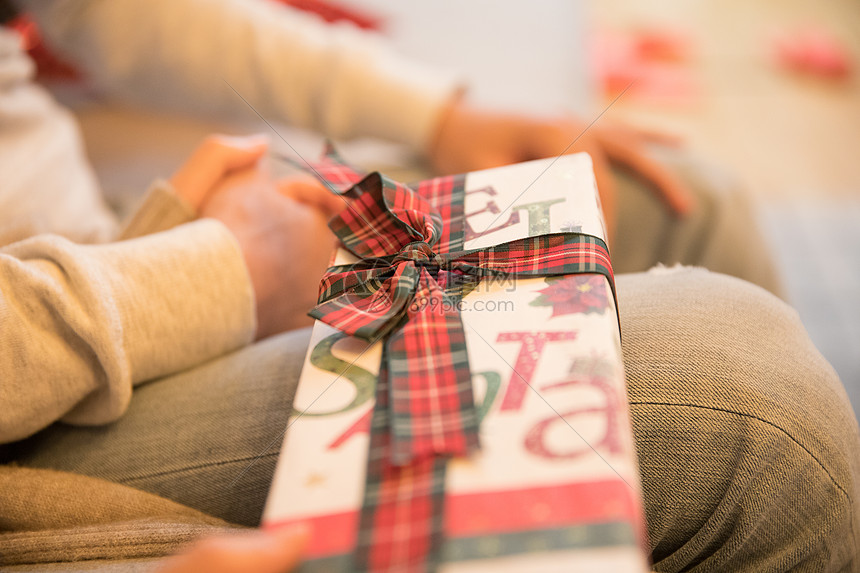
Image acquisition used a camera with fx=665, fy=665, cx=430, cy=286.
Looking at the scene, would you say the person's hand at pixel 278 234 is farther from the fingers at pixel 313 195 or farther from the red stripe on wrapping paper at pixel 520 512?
the red stripe on wrapping paper at pixel 520 512

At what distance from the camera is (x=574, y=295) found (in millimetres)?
386

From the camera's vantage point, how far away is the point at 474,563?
0.30 meters

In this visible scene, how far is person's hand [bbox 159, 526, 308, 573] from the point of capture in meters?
0.29

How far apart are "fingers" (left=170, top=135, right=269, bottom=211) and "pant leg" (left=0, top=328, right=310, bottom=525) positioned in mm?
161

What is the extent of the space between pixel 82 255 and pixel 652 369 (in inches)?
15.5

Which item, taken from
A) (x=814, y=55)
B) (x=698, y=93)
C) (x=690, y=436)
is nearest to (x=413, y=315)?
(x=690, y=436)

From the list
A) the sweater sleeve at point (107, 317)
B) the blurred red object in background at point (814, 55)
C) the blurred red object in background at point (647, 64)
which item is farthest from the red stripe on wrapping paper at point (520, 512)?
the blurred red object in background at point (814, 55)

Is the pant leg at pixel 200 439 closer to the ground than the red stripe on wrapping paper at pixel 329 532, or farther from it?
closer to the ground

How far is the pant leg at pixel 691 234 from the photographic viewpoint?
27.6 inches

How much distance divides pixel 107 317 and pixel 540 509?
31cm

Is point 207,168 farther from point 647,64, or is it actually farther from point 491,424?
point 647,64

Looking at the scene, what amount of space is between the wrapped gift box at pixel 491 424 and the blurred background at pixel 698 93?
382mm

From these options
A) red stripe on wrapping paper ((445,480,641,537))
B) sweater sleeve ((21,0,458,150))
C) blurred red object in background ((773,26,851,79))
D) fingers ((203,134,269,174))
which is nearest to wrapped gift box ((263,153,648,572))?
red stripe on wrapping paper ((445,480,641,537))

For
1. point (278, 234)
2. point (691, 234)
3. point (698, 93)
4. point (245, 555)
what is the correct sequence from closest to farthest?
point (245, 555) → point (278, 234) → point (691, 234) → point (698, 93)
